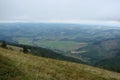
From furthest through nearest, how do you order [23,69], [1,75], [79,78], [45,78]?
[79,78] → [23,69] → [45,78] → [1,75]

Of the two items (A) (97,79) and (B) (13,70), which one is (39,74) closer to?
(B) (13,70)

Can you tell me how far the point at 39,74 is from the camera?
23344 mm

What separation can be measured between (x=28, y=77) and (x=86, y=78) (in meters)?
7.98

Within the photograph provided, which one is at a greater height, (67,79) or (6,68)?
(6,68)

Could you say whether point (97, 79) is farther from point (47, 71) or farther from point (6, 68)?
point (6, 68)

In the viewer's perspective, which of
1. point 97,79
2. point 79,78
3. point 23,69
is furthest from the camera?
point 97,79

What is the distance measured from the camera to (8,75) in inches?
837

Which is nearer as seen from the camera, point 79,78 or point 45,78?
point 45,78

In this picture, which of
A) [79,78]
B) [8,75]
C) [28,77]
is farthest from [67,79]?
[8,75]

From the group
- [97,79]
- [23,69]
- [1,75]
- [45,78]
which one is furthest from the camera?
[97,79]

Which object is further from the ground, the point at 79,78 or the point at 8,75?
the point at 8,75

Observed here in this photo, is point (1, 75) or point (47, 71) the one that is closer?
point (1, 75)

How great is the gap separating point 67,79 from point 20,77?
5.57m

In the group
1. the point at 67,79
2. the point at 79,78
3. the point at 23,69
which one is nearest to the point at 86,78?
the point at 79,78
